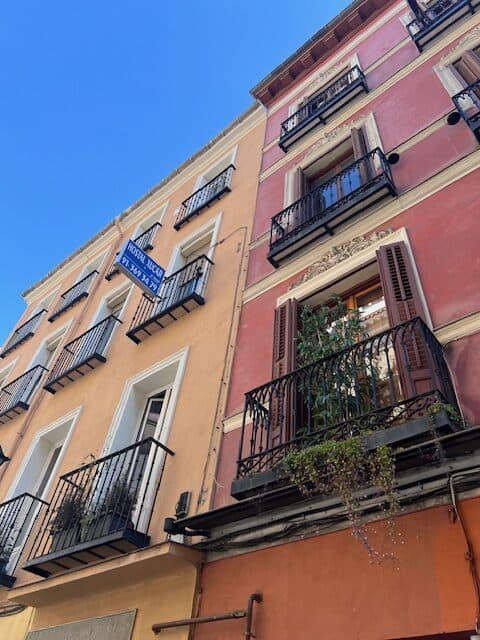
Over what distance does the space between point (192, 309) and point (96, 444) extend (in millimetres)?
2846

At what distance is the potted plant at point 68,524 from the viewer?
21.9 ft

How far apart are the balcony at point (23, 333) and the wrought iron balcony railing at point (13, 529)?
25.0ft

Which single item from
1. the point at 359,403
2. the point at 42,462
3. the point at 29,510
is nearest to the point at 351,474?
the point at 359,403

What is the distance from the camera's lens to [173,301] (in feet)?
32.8

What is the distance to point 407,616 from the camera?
3.75 metres

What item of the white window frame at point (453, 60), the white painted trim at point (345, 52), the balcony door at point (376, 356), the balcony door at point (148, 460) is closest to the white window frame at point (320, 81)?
the white painted trim at point (345, 52)

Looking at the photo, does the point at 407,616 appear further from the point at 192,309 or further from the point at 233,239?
the point at 233,239

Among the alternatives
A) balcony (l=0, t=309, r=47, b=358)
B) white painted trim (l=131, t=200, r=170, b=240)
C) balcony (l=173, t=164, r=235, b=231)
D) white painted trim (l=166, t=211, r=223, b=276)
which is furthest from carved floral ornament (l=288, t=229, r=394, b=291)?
balcony (l=0, t=309, r=47, b=358)

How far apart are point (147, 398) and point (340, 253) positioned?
425 cm

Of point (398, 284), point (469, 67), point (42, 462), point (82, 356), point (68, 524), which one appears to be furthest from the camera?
point (82, 356)

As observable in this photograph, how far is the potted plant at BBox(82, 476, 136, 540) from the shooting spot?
6.28m

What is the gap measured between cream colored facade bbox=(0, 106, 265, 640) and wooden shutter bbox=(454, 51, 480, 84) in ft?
14.6

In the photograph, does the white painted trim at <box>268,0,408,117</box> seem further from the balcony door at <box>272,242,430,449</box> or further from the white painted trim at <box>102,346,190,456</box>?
the white painted trim at <box>102,346,190,456</box>

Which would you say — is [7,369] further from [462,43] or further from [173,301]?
[462,43]
